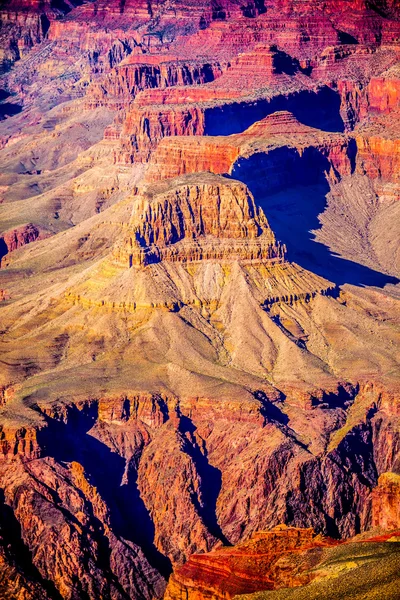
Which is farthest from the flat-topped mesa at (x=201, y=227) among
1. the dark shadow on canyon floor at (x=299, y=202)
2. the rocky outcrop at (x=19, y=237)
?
the rocky outcrop at (x=19, y=237)

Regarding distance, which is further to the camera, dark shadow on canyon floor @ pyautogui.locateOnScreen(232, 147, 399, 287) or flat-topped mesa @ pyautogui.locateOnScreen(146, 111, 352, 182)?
flat-topped mesa @ pyautogui.locateOnScreen(146, 111, 352, 182)

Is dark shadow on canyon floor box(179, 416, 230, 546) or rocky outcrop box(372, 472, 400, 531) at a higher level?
rocky outcrop box(372, 472, 400, 531)

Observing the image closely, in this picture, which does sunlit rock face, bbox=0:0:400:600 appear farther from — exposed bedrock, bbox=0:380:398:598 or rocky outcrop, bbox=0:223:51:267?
rocky outcrop, bbox=0:223:51:267

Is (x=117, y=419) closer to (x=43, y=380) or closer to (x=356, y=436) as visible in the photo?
(x=43, y=380)

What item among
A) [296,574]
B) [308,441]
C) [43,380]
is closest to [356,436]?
[308,441]

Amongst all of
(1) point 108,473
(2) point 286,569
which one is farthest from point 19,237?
(2) point 286,569

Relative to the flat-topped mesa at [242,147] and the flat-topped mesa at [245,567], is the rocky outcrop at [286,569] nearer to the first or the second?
the flat-topped mesa at [245,567]

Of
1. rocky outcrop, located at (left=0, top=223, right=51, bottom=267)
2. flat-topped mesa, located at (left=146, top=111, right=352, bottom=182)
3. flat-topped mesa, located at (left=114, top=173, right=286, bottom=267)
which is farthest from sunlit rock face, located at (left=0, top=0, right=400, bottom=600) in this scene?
rocky outcrop, located at (left=0, top=223, right=51, bottom=267)
